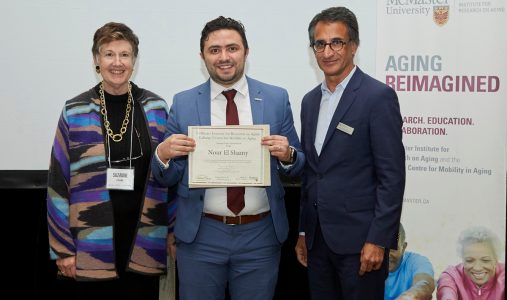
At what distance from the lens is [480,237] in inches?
137

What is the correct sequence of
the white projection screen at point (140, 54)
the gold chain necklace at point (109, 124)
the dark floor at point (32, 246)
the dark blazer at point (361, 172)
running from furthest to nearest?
1. the dark floor at point (32, 246)
2. the white projection screen at point (140, 54)
3. the gold chain necklace at point (109, 124)
4. the dark blazer at point (361, 172)

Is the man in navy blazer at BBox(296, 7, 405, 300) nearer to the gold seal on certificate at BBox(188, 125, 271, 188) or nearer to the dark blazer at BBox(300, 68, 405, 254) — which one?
the dark blazer at BBox(300, 68, 405, 254)

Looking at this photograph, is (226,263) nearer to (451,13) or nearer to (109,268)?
(109,268)

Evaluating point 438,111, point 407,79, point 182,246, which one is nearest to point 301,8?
point 407,79

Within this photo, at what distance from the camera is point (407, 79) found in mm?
3527

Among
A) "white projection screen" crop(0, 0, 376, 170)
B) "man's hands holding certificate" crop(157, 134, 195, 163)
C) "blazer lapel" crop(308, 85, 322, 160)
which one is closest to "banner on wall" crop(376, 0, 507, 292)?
"white projection screen" crop(0, 0, 376, 170)

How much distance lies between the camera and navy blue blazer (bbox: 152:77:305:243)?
2.63 metres

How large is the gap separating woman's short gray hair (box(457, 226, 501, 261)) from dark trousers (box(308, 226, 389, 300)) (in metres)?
1.17

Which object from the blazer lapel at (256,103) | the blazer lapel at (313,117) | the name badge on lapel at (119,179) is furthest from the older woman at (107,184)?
the blazer lapel at (313,117)

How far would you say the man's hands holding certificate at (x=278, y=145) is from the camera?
2494 millimetres

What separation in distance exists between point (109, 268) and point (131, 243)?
162mm

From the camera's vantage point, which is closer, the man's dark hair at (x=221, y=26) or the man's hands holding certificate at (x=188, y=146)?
the man's hands holding certificate at (x=188, y=146)

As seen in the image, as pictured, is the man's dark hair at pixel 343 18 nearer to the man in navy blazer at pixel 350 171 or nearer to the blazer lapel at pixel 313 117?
the man in navy blazer at pixel 350 171

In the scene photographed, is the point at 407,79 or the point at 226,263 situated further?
the point at 407,79
